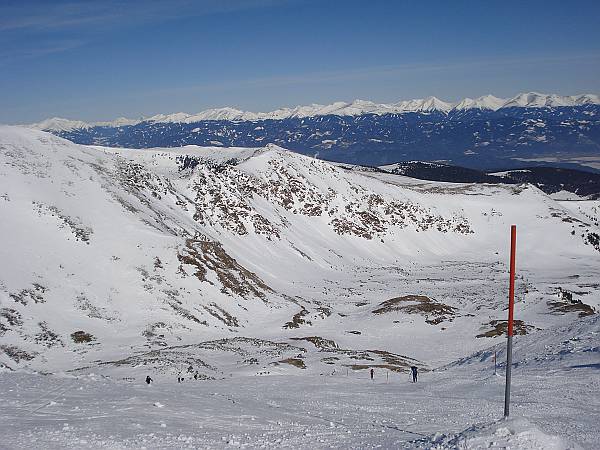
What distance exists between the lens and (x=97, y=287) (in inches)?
2050

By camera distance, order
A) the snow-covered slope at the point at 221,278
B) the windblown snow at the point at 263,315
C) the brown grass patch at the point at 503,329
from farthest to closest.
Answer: the brown grass patch at the point at 503,329
the snow-covered slope at the point at 221,278
the windblown snow at the point at 263,315

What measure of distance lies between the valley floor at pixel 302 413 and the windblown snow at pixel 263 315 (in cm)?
12

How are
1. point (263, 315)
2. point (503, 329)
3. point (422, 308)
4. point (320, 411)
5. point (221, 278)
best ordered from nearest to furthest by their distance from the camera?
point (320, 411), point (503, 329), point (263, 315), point (422, 308), point (221, 278)

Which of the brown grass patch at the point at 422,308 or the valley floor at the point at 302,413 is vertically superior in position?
the valley floor at the point at 302,413

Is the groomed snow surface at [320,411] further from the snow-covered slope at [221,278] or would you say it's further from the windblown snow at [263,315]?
the snow-covered slope at [221,278]

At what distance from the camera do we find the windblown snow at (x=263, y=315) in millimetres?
17812

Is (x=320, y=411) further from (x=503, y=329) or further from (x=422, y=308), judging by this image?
(x=422, y=308)

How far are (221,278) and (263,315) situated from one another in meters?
7.25

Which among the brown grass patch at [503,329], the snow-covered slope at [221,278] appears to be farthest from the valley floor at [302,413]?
the brown grass patch at [503,329]

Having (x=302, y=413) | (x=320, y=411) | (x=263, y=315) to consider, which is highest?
(x=302, y=413)

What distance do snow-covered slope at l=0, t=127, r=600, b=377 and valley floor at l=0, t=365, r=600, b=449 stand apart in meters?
9.88

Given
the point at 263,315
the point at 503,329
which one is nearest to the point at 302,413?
the point at 503,329

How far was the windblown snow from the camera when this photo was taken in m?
17.8

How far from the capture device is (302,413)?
66.0 feet
